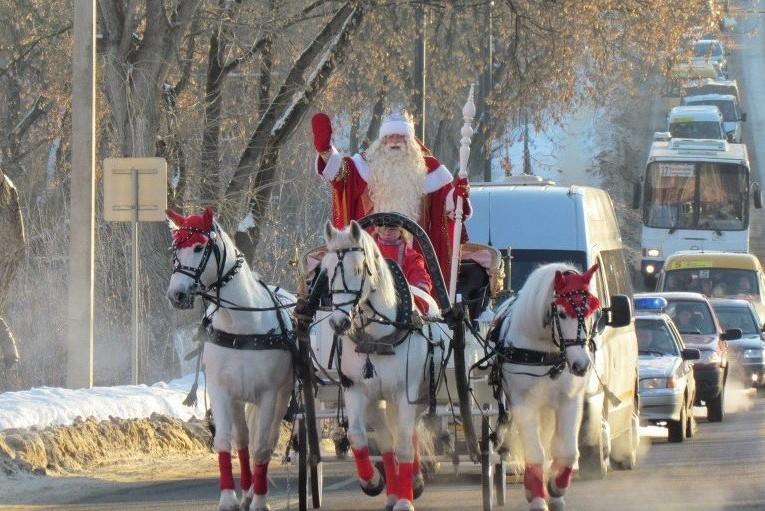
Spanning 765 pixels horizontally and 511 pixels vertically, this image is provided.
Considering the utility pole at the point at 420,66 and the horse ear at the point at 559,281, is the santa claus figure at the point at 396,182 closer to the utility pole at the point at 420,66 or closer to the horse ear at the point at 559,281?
the horse ear at the point at 559,281

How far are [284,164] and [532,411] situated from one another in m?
20.2

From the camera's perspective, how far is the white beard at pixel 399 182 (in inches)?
480

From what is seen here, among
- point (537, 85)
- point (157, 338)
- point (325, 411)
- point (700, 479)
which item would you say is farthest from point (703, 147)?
point (325, 411)

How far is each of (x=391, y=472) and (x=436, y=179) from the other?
2.46m

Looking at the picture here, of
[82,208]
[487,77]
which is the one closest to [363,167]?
[82,208]

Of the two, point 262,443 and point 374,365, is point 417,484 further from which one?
point 374,365

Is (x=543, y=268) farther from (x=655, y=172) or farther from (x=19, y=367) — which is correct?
(x=655, y=172)

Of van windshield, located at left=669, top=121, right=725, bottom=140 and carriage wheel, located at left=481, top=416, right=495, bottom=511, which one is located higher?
van windshield, located at left=669, top=121, right=725, bottom=140

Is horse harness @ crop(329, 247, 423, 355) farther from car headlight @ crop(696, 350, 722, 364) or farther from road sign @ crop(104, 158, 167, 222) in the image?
car headlight @ crop(696, 350, 722, 364)

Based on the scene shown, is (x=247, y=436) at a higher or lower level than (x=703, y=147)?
lower

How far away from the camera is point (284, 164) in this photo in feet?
101

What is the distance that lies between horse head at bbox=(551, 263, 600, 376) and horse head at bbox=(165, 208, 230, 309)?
2.12 m

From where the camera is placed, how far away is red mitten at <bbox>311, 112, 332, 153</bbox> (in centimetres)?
1195

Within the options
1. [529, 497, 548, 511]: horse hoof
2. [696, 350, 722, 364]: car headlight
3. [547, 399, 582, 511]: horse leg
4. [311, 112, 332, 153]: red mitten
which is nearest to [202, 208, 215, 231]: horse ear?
[311, 112, 332, 153]: red mitten
